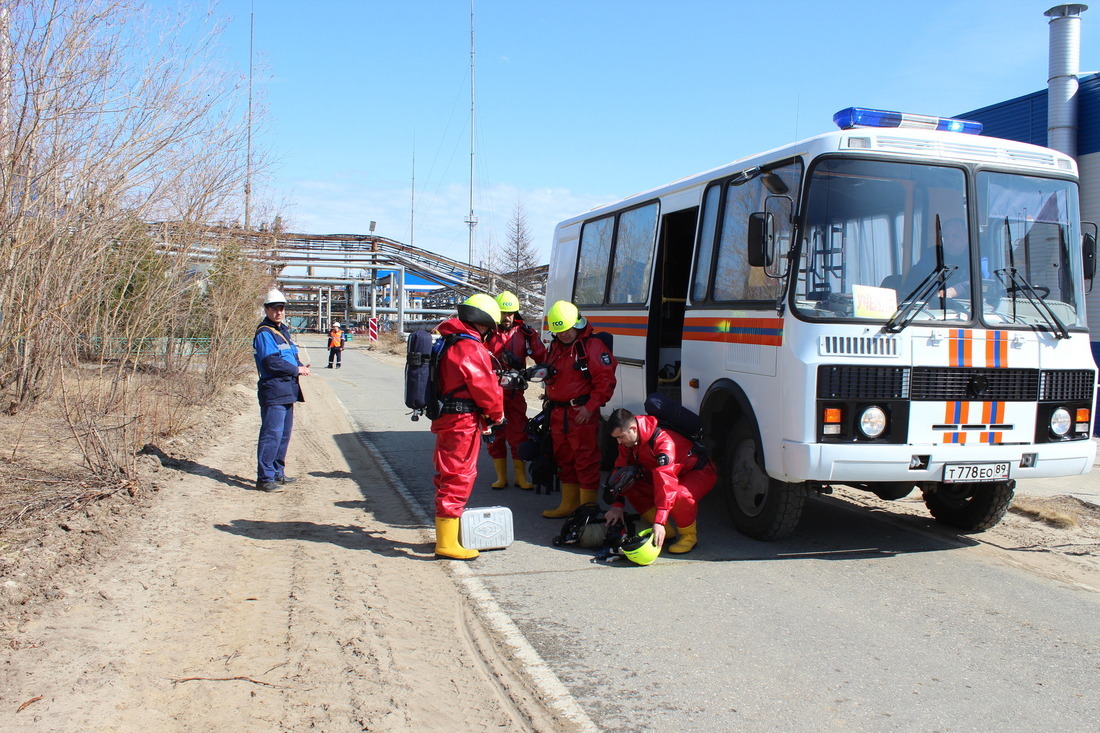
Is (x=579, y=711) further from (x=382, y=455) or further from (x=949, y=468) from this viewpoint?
(x=382, y=455)

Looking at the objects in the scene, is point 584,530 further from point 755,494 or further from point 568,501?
point 755,494

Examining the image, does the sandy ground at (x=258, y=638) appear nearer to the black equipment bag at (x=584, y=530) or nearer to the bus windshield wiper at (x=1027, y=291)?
the black equipment bag at (x=584, y=530)

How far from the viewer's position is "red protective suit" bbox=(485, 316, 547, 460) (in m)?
8.60

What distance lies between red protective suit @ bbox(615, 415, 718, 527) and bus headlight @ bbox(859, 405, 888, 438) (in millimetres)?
1311

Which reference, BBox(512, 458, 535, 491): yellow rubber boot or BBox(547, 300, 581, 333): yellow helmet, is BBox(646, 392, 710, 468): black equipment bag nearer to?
BBox(547, 300, 581, 333): yellow helmet

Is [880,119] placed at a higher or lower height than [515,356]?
higher

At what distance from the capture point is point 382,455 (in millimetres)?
10812

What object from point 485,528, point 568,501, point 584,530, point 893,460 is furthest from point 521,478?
point 893,460

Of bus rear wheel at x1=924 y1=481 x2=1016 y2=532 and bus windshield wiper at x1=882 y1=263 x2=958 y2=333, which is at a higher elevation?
bus windshield wiper at x1=882 y1=263 x2=958 y2=333

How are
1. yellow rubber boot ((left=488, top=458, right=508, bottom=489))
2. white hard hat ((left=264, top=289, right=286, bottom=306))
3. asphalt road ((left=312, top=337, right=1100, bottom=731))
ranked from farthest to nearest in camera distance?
yellow rubber boot ((left=488, top=458, right=508, bottom=489)), white hard hat ((left=264, top=289, right=286, bottom=306)), asphalt road ((left=312, top=337, right=1100, bottom=731))

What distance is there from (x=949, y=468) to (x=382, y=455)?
703 cm

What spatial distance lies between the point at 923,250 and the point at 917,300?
38 centimetres

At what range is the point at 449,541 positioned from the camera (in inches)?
239

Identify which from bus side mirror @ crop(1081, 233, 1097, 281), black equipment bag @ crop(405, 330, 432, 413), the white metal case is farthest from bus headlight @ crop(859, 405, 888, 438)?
black equipment bag @ crop(405, 330, 432, 413)
